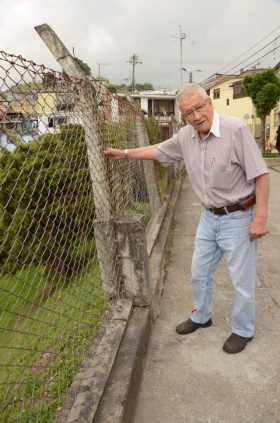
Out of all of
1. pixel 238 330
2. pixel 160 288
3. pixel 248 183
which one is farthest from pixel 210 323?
pixel 248 183

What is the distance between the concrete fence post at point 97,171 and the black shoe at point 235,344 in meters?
0.95

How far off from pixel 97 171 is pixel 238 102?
115 ft

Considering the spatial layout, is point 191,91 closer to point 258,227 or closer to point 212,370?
point 258,227

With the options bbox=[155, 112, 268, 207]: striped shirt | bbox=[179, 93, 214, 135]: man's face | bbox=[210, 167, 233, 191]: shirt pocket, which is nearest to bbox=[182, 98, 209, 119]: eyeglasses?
bbox=[179, 93, 214, 135]: man's face

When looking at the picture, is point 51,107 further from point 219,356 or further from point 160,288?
point 160,288

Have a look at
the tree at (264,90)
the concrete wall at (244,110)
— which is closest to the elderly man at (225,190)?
the tree at (264,90)

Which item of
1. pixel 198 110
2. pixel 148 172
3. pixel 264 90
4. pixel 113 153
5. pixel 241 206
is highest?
pixel 264 90

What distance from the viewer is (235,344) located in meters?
2.78

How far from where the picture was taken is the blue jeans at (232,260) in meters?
2.55

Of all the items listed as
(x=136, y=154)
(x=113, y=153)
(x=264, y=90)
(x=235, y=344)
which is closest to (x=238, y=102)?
(x=264, y=90)

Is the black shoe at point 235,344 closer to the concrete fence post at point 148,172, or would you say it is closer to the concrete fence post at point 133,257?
the concrete fence post at point 133,257

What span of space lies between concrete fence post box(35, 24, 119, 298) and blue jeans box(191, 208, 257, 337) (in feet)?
2.22

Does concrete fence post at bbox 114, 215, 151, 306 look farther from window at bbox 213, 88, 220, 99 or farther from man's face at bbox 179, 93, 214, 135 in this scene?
window at bbox 213, 88, 220, 99

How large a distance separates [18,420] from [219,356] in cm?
145
